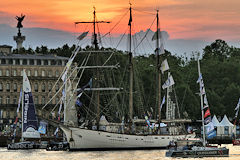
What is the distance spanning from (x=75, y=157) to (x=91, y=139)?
604 inches

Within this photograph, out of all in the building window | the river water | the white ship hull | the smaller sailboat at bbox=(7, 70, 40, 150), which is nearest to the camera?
the river water

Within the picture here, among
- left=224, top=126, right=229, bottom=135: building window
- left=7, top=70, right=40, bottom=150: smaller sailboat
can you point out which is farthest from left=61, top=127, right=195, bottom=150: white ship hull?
left=224, top=126, right=229, bottom=135: building window

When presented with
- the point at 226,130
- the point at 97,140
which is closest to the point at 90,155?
the point at 97,140

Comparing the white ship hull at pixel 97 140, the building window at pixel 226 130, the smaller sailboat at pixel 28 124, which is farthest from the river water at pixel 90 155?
the building window at pixel 226 130

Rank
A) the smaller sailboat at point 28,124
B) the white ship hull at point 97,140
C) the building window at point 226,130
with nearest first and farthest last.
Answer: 1. the white ship hull at point 97,140
2. the smaller sailboat at point 28,124
3. the building window at point 226,130

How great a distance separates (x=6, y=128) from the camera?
18888 centimetres

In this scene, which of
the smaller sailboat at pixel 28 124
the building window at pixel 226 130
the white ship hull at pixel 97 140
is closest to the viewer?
the white ship hull at pixel 97 140

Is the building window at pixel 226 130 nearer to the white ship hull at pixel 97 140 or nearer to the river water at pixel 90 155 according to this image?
the white ship hull at pixel 97 140

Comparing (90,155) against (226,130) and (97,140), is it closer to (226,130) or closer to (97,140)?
(97,140)

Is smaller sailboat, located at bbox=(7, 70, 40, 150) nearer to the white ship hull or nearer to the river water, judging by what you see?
the river water

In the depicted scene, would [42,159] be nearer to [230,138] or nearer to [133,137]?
[133,137]

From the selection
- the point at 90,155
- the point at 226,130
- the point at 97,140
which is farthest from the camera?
the point at 226,130

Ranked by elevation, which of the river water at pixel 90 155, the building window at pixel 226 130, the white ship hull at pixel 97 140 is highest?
the building window at pixel 226 130

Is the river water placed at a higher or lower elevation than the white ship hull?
lower
